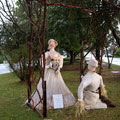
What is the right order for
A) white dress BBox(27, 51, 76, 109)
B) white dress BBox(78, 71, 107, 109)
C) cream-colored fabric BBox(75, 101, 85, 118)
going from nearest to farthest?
cream-colored fabric BBox(75, 101, 85, 118), white dress BBox(78, 71, 107, 109), white dress BBox(27, 51, 76, 109)

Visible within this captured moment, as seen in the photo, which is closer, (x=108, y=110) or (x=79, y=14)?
(x=108, y=110)

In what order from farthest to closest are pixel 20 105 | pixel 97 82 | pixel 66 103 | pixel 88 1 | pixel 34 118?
pixel 88 1 < pixel 20 105 < pixel 66 103 < pixel 97 82 < pixel 34 118

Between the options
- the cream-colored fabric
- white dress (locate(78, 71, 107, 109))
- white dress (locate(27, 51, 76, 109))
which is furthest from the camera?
white dress (locate(27, 51, 76, 109))

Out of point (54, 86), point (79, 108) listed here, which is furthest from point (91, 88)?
point (54, 86)

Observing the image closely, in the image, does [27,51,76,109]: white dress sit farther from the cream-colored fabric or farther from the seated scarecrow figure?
the cream-colored fabric

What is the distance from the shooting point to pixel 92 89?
12.1 ft

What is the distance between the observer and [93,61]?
3.54 m

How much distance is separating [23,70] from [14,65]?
1.54 ft

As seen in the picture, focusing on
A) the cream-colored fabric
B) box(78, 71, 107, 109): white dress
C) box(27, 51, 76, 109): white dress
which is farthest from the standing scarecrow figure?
the cream-colored fabric

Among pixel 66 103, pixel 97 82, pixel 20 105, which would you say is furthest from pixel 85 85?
pixel 20 105

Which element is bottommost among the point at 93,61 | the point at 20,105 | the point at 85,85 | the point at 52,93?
the point at 20,105

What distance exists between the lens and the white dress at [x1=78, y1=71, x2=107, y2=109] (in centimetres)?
355

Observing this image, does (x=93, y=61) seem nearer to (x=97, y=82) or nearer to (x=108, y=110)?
(x=97, y=82)

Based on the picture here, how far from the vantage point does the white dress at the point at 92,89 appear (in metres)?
3.55
